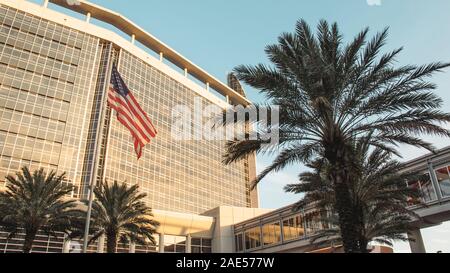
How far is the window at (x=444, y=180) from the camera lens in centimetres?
2573

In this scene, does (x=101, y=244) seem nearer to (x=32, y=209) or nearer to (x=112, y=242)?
(x=112, y=242)

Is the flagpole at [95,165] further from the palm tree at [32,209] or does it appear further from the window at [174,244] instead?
the window at [174,244]

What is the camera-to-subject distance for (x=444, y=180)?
25953mm

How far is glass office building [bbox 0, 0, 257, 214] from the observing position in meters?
57.2

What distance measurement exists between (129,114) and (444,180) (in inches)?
842

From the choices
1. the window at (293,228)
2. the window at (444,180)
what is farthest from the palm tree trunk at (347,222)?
the window at (293,228)

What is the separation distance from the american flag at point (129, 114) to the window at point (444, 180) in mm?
20035

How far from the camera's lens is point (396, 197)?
→ 20.3 m

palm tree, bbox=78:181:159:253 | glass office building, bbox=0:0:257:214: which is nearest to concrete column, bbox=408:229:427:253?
palm tree, bbox=78:181:159:253

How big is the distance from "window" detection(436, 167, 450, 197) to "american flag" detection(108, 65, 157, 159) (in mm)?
20035

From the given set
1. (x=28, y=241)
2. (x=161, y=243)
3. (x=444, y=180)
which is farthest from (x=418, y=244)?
(x=161, y=243)

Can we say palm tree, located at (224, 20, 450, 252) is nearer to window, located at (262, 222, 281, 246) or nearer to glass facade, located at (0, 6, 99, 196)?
window, located at (262, 222, 281, 246)
